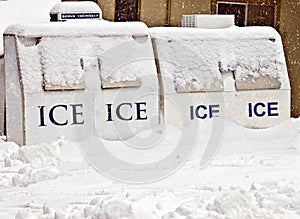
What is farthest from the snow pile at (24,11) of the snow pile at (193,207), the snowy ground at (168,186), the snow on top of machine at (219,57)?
the snow pile at (193,207)

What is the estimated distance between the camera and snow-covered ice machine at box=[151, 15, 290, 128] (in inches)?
324

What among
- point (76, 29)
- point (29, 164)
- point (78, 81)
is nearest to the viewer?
point (29, 164)

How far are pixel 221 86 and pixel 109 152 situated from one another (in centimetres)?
189

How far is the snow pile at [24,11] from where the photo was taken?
1439cm

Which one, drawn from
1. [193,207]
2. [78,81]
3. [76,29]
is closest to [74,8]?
[76,29]

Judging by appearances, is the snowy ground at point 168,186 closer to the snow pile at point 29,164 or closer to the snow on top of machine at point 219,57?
the snow pile at point 29,164

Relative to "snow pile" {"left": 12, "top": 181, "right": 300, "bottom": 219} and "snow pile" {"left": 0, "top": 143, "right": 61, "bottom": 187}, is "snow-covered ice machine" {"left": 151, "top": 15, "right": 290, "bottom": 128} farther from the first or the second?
"snow pile" {"left": 12, "top": 181, "right": 300, "bottom": 219}

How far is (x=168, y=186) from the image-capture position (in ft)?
19.8

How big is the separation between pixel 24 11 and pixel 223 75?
25.9ft

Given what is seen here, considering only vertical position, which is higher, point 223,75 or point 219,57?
point 219,57

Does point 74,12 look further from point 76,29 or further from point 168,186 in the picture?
point 168,186

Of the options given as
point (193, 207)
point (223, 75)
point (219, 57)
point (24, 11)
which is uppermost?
point (24, 11)

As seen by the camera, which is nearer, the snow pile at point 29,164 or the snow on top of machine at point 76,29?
the snow pile at point 29,164

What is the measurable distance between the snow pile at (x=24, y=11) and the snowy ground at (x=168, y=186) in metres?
7.04
